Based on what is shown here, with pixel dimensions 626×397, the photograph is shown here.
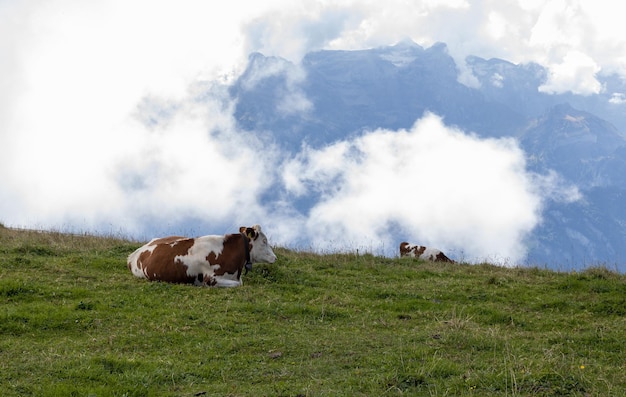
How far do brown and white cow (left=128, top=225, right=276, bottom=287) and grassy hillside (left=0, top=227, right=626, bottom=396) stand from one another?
1.94 feet

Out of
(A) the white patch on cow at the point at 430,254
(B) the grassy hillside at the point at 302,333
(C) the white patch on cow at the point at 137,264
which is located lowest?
(B) the grassy hillside at the point at 302,333

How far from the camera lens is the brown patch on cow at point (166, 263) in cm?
1459

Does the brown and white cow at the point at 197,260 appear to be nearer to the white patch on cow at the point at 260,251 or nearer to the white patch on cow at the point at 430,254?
the white patch on cow at the point at 260,251

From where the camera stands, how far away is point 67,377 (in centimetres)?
788

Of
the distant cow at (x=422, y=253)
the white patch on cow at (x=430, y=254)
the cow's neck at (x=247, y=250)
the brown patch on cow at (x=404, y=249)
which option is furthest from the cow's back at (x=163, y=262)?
the brown patch on cow at (x=404, y=249)

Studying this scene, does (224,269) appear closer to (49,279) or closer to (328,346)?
(49,279)

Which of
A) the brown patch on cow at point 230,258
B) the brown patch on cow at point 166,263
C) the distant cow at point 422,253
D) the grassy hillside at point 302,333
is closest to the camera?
the grassy hillside at point 302,333

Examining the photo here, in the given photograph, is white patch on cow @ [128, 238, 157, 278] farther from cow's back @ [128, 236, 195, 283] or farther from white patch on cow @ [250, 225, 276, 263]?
white patch on cow @ [250, 225, 276, 263]

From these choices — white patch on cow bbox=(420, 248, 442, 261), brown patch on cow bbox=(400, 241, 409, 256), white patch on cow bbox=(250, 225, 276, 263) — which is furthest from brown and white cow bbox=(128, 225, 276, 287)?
brown patch on cow bbox=(400, 241, 409, 256)

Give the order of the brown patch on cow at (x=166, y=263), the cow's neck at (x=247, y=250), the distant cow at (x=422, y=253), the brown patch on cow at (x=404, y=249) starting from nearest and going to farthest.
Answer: the brown patch on cow at (x=166, y=263), the cow's neck at (x=247, y=250), the distant cow at (x=422, y=253), the brown patch on cow at (x=404, y=249)

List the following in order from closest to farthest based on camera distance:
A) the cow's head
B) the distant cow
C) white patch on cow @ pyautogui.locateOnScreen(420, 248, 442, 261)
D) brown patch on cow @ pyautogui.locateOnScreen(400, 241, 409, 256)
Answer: the cow's head → the distant cow → white patch on cow @ pyautogui.locateOnScreen(420, 248, 442, 261) → brown patch on cow @ pyautogui.locateOnScreen(400, 241, 409, 256)

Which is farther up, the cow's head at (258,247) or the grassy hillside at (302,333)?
the cow's head at (258,247)

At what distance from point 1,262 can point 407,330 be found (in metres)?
10.7

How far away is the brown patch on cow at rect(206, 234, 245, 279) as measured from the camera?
14852 millimetres
